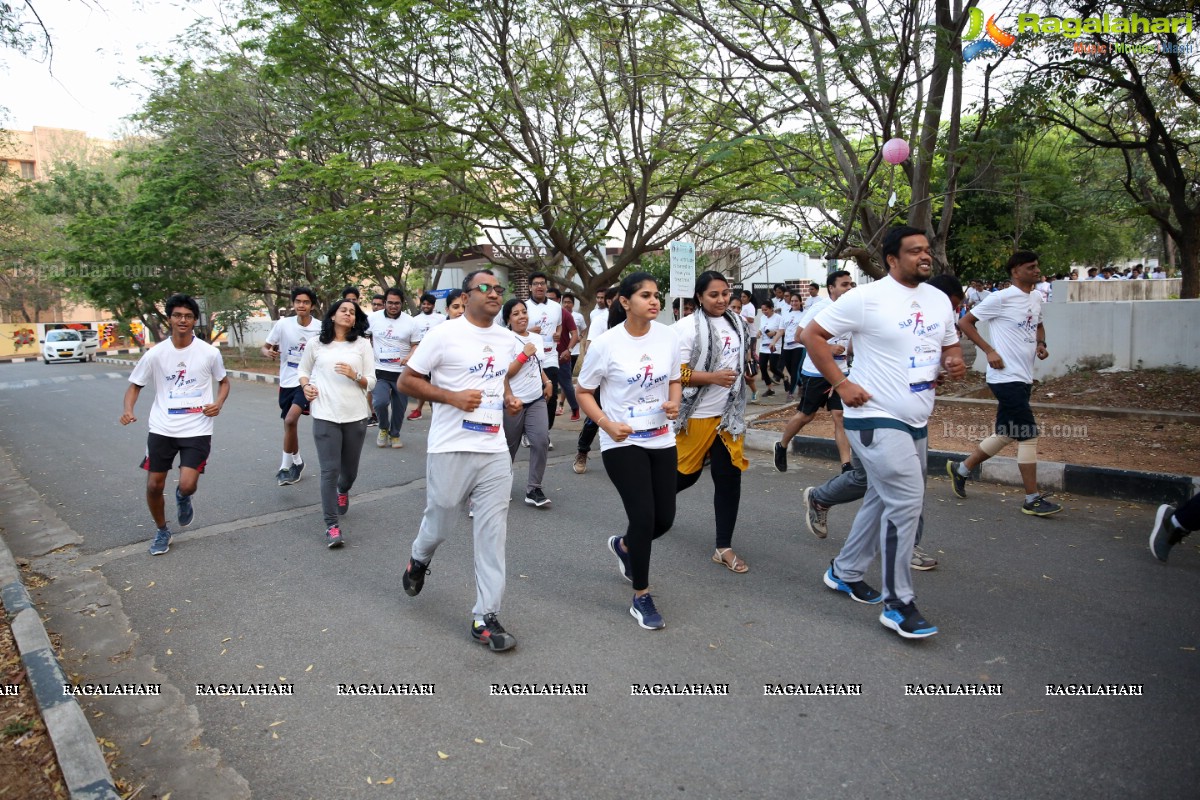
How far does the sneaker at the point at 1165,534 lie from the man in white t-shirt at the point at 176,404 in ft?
19.3

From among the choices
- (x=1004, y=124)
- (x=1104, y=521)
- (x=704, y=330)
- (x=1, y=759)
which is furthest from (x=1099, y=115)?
(x=1, y=759)

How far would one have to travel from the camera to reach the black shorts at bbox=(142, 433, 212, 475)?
18.0 feet

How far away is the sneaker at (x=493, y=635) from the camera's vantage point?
3.76m

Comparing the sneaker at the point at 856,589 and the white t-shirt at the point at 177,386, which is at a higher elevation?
the white t-shirt at the point at 177,386

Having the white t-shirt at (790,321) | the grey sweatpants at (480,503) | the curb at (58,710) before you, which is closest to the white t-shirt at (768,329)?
the white t-shirt at (790,321)

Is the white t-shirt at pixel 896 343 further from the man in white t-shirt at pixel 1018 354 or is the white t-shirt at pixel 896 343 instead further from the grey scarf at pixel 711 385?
the man in white t-shirt at pixel 1018 354

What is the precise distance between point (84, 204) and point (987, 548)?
34.5m

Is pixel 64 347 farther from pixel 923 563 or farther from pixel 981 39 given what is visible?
pixel 923 563

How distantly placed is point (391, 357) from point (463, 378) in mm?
5608

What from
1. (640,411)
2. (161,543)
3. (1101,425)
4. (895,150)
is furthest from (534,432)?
(1101,425)

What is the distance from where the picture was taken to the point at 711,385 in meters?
4.50

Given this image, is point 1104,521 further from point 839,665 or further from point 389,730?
point 389,730

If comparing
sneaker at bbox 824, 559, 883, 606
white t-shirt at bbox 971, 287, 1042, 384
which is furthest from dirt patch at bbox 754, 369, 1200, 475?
sneaker at bbox 824, 559, 883, 606

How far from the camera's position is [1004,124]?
Result: 10078 millimetres
